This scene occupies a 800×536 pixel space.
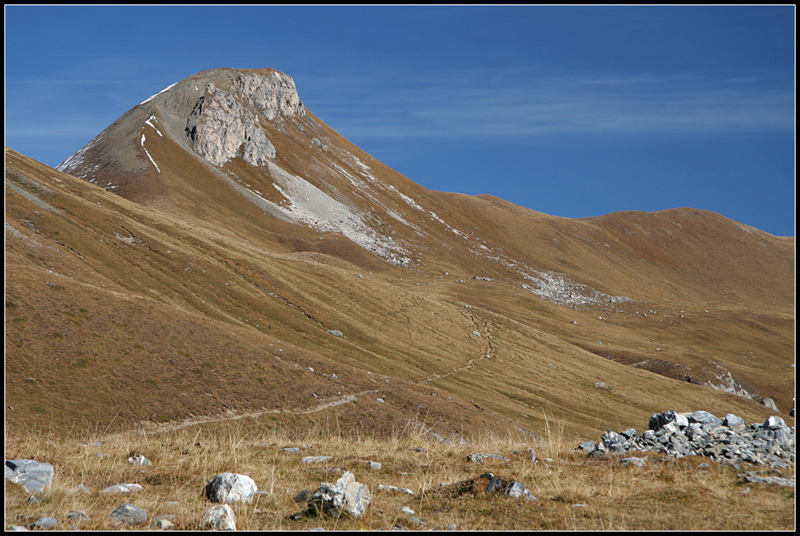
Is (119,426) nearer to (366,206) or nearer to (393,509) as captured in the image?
(393,509)

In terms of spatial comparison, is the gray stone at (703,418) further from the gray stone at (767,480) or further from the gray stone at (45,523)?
the gray stone at (45,523)

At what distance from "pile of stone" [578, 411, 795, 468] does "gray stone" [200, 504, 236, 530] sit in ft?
26.1

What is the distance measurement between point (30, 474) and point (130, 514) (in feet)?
7.24

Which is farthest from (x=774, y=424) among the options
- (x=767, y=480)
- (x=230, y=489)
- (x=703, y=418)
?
(x=230, y=489)

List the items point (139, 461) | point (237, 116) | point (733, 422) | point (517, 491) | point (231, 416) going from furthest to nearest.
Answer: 1. point (237, 116)
2. point (231, 416)
3. point (733, 422)
4. point (139, 461)
5. point (517, 491)

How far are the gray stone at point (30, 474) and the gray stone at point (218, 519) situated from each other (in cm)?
258

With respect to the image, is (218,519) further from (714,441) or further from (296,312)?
(296,312)

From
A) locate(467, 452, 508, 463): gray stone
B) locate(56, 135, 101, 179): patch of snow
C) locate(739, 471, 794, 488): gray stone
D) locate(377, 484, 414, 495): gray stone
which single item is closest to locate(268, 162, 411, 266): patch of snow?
locate(56, 135, 101, 179): patch of snow

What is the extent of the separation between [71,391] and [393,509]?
20.7 meters

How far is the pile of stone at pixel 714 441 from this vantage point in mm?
11039

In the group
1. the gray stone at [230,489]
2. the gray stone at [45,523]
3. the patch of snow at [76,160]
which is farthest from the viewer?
the patch of snow at [76,160]

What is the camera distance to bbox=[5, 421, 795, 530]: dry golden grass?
7551 mm

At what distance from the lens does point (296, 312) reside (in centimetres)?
5397

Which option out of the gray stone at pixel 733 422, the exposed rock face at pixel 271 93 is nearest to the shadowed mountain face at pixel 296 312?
the exposed rock face at pixel 271 93
